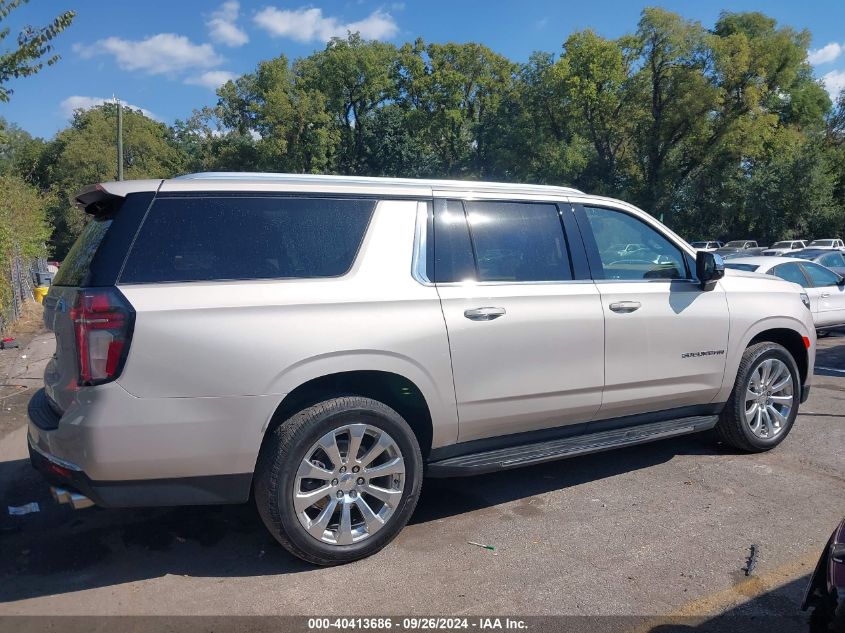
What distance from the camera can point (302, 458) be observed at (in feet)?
11.4

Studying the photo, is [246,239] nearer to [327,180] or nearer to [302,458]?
[327,180]

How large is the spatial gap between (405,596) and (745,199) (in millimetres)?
Answer: 42678

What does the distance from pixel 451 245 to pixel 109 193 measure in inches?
72.5

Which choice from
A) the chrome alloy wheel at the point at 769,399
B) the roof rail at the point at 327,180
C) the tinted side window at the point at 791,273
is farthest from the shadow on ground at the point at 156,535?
the tinted side window at the point at 791,273

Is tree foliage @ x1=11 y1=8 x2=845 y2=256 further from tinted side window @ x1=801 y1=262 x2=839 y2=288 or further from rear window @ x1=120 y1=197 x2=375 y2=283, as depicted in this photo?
rear window @ x1=120 y1=197 x2=375 y2=283

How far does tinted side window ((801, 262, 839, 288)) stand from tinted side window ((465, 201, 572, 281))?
8749mm

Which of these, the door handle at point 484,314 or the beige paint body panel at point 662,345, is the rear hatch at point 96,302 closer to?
the door handle at point 484,314

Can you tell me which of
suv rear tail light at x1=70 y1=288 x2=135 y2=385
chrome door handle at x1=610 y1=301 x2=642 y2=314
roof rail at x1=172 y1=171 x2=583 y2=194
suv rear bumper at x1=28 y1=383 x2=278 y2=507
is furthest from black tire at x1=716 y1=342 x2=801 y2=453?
suv rear tail light at x1=70 y1=288 x2=135 y2=385

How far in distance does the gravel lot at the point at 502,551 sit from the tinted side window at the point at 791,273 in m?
6.73

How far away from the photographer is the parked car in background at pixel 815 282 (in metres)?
11.1

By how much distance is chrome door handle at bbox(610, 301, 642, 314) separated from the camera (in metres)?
4.46

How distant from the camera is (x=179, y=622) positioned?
10.3 ft

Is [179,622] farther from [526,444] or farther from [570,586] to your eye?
[526,444]

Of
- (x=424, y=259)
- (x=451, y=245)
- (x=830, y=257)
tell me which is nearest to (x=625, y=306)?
(x=451, y=245)
